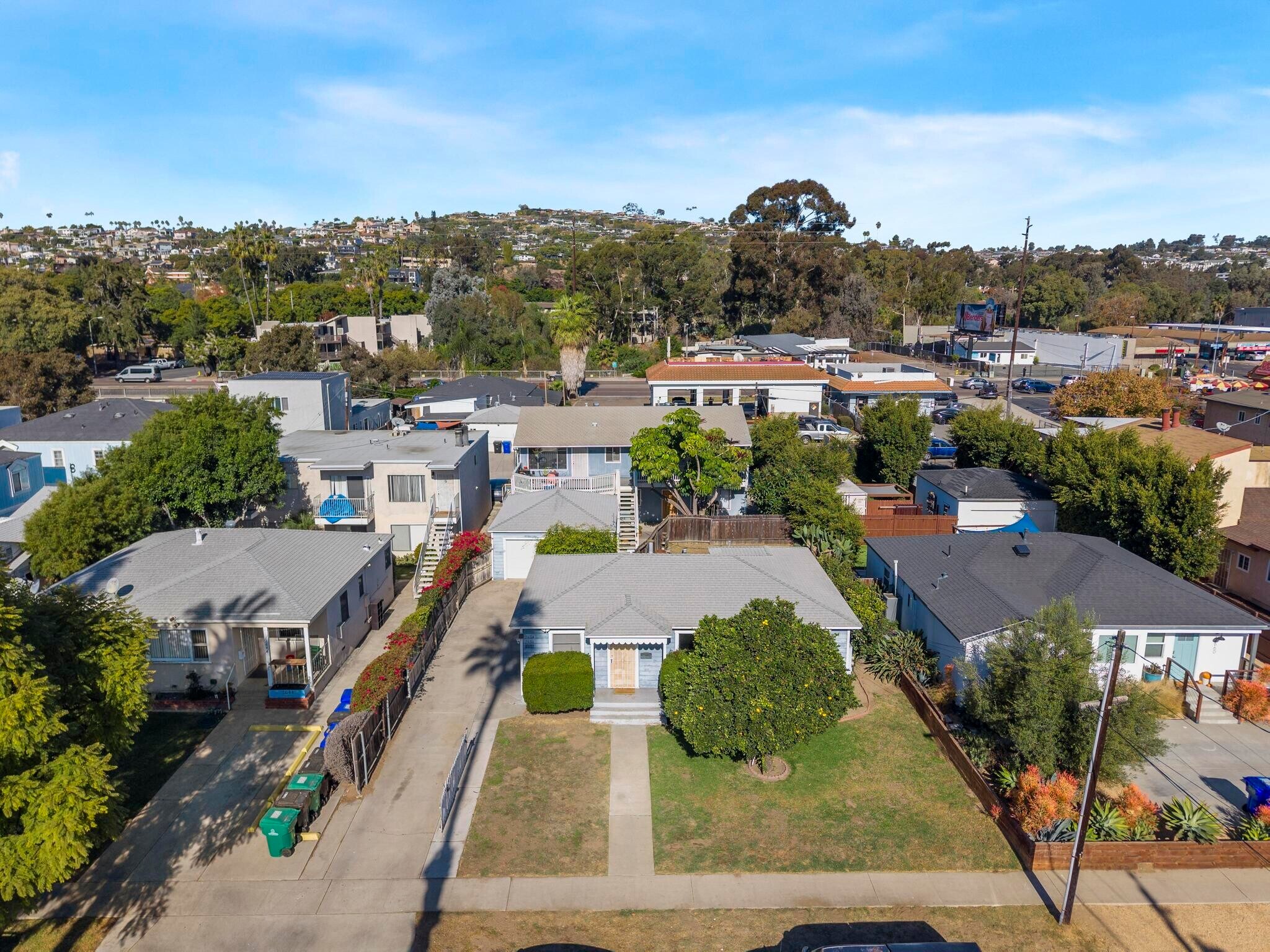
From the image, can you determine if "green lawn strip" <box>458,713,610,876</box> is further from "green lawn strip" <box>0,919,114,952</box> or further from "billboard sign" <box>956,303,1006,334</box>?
"billboard sign" <box>956,303,1006,334</box>

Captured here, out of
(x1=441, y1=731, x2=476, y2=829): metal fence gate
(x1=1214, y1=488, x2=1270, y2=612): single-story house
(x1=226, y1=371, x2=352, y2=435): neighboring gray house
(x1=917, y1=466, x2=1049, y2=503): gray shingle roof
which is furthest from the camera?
(x1=226, y1=371, x2=352, y2=435): neighboring gray house

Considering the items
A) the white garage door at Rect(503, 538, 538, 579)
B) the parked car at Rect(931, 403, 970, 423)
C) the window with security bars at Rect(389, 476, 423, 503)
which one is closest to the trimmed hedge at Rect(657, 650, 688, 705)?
the white garage door at Rect(503, 538, 538, 579)

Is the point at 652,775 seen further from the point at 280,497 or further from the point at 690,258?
the point at 690,258

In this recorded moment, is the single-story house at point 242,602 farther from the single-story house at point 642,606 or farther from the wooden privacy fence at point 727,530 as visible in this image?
the wooden privacy fence at point 727,530

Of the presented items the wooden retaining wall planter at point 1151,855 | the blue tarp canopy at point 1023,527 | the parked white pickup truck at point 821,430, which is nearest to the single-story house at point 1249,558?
the blue tarp canopy at point 1023,527

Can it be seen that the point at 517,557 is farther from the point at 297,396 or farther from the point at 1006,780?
the point at 297,396

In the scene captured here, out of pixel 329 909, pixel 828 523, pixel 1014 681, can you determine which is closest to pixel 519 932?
pixel 329 909

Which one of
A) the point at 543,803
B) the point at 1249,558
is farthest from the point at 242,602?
the point at 1249,558
